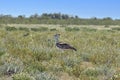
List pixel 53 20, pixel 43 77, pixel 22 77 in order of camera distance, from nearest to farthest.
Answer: pixel 22 77
pixel 43 77
pixel 53 20

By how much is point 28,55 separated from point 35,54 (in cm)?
35

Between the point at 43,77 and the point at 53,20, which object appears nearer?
the point at 43,77

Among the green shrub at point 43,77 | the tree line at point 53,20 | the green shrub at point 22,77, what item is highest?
the green shrub at point 22,77

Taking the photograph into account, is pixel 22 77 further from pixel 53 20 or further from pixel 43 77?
pixel 53 20

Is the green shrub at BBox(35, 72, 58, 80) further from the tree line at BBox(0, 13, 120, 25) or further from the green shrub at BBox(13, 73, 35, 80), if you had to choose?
the tree line at BBox(0, 13, 120, 25)

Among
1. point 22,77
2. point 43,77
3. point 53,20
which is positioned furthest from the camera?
point 53,20

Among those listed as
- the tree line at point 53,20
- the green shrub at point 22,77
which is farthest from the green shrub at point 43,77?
the tree line at point 53,20

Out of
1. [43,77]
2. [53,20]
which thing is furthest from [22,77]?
[53,20]

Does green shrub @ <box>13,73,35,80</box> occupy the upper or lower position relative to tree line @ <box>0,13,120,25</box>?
upper

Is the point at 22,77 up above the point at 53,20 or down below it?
above

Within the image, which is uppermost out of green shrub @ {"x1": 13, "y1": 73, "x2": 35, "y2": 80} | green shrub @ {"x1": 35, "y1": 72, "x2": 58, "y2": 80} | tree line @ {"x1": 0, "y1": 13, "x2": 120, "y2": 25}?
green shrub @ {"x1": 13, "y1": 73, "x2": 35, "y2": 80}

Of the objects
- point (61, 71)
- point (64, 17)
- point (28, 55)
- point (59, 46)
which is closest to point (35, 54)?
point (28, 55)

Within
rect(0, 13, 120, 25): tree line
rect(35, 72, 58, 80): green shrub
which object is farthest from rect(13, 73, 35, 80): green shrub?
rect(0, 13, 120, 25): tree line

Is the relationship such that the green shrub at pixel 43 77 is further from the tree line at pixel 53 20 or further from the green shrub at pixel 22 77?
the tree line at pixel 53 20
